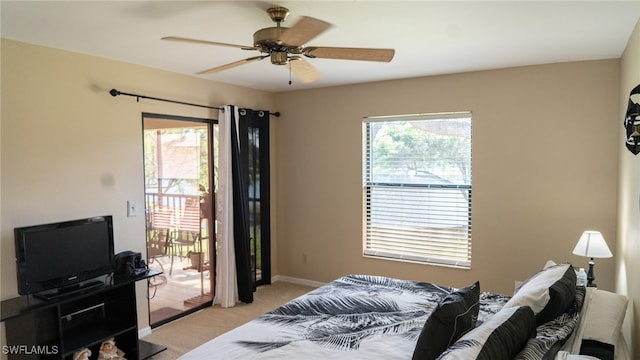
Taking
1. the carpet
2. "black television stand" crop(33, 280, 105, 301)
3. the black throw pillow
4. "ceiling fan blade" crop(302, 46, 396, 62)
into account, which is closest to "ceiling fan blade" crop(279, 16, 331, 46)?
"ceiling fan blade" crop(302, 46, 396, 62)

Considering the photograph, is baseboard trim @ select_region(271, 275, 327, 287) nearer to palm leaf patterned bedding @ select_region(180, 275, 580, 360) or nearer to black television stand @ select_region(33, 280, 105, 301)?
palm leaf patterned bedding @ select_region(180, 275, 580, 360)

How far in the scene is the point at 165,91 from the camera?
3.99 metres

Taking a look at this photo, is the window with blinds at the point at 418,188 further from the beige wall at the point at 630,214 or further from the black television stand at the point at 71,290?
the black television stand at the point at 71,290

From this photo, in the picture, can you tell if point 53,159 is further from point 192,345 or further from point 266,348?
point 266,348

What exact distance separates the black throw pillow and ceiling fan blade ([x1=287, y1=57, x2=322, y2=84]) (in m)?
1.61

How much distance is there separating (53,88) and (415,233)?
12.0 feet

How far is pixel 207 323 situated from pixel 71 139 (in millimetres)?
2134

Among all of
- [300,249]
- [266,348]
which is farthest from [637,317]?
[300,249]

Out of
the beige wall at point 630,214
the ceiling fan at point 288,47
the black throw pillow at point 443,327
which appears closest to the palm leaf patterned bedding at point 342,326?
the black throw pillow at point 443,327

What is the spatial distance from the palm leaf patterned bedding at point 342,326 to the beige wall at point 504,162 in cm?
141

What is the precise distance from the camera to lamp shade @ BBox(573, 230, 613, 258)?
3137 millimetres

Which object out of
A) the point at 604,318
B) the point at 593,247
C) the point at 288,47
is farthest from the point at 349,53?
the point at 593,247

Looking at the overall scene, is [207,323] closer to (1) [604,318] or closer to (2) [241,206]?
(2) [241,206]

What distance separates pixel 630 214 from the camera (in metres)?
2.78
